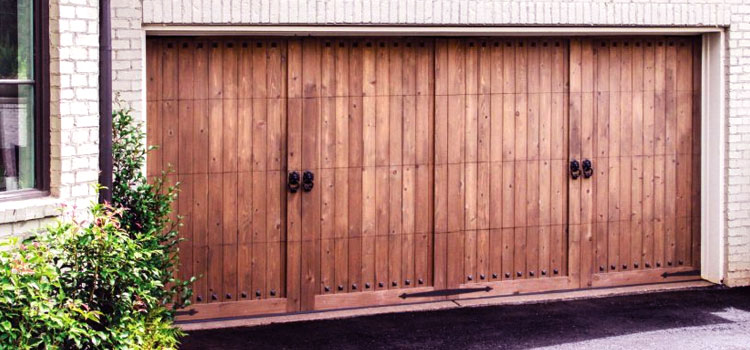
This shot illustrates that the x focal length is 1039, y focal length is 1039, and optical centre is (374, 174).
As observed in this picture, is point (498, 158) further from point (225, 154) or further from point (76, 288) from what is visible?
point (76, 288)

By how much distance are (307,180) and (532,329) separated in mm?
2251

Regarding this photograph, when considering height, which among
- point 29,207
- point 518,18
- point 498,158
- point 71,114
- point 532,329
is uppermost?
point 518,18

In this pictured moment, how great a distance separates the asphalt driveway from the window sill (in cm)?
180

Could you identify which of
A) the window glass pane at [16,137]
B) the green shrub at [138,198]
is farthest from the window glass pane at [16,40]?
the green shrub at [138,198]

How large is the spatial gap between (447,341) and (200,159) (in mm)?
2511

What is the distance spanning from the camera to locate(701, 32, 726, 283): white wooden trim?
9914 mm

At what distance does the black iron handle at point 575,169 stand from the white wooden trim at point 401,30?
3.89ft

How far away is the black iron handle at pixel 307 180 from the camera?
8.84 meters

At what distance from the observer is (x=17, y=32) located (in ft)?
21.3

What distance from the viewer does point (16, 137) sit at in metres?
6.56

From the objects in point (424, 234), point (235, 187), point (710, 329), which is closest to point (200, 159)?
point (235, 187)

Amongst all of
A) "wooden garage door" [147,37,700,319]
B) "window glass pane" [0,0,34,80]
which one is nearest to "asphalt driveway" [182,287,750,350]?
"wooden garage door" [147,37,700,319]

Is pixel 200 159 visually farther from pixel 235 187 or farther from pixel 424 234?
pixel 424 234

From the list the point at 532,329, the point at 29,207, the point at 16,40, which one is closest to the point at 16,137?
the point at 29,207
